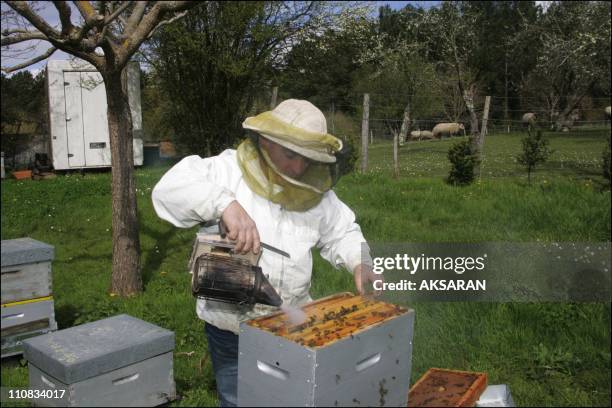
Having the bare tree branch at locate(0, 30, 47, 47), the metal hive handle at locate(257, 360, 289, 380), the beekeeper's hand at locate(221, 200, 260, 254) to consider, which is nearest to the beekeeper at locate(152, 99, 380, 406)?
the beekeeper's hand at locate(221, 200, 260, 254)

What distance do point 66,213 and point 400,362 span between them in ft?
21.0

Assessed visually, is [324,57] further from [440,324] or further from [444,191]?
[440,324]

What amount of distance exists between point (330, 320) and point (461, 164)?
21.9ft

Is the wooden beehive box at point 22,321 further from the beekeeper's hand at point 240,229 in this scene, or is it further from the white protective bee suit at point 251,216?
the beekeeper's hand at point 240,229

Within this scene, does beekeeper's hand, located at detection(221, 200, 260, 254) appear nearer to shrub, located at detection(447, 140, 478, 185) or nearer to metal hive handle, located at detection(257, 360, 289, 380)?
metal hive handle, located at detection(257, 360, 289, 380)

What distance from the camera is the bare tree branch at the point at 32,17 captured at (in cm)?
338

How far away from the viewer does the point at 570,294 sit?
4.03 m

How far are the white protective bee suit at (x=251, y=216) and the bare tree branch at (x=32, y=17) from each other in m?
2.17

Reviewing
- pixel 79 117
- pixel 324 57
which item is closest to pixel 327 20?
pixel 324 57

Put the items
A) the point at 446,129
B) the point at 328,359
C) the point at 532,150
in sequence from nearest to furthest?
the point at 328,359 < the point at 532,150 < the point at 446,129

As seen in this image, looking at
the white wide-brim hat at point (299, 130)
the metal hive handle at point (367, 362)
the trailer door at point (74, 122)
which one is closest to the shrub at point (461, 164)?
the white wide-brim hat at point (299, 130)

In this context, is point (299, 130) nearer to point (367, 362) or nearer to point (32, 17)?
point (367, 362)

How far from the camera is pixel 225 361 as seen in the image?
2.09 m

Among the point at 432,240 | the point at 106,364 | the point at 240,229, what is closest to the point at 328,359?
the point at 240,229
